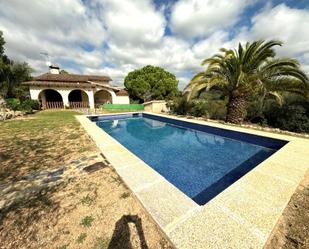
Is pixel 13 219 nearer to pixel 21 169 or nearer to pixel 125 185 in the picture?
pixel 125 185

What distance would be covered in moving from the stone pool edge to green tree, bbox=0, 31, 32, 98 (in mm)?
31974

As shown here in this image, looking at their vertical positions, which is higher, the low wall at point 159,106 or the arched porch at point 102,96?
the arched porch at point 102,96

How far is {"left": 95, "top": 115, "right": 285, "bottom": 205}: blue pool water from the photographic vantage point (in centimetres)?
441

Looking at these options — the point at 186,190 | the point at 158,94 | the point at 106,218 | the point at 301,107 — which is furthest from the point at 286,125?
the point at 158,94

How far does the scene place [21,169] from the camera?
13.5 ft

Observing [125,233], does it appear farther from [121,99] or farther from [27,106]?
[121,99]

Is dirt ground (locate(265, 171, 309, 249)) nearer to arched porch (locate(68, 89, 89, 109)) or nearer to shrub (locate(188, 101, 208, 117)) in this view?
shrub (locate(188, 101, 208, 117))

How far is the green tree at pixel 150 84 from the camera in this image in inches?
1114

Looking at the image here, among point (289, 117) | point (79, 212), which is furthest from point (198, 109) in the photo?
point (79, 212)

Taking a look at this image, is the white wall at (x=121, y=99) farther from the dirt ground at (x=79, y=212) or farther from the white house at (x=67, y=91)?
the dirt ground at (x=79, y=212)

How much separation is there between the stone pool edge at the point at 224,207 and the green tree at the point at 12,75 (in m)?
32.0

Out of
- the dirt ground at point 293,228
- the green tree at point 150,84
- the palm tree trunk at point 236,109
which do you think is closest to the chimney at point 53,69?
the green tree at point 150,84

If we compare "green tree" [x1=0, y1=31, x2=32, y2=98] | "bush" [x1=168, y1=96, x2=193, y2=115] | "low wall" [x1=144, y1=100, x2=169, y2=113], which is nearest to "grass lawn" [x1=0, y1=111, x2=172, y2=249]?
"bush" [x1=168, y1=96, x2=193, y2=115]

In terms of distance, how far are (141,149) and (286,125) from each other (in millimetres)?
9648
